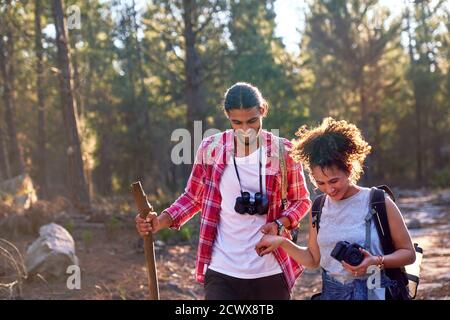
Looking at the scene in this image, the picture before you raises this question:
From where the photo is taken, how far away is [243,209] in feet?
11.4

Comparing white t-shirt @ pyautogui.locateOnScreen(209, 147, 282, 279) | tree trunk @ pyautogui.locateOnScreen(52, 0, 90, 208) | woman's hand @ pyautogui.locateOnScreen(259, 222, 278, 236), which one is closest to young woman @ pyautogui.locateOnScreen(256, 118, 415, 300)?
woman's hand @ pyautogui.locateOnScreen(259, 222, 278, 236)

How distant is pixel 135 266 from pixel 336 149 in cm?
685

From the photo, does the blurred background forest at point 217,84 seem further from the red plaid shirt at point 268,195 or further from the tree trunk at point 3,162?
the red plaid shirt at point 268,195

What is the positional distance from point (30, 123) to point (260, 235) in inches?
1171

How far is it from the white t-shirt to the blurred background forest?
14.1 m

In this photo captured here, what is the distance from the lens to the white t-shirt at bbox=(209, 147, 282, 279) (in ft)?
11.6

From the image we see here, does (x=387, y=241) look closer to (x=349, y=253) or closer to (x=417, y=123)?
(x=349, y=253)

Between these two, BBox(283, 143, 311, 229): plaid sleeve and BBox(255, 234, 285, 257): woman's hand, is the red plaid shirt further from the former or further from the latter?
BBox(255, 234, 285, 257): woman's hand

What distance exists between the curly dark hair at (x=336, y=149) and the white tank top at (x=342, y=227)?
13 centimetres

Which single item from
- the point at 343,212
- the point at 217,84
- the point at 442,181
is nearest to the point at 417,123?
the point at 442,181
